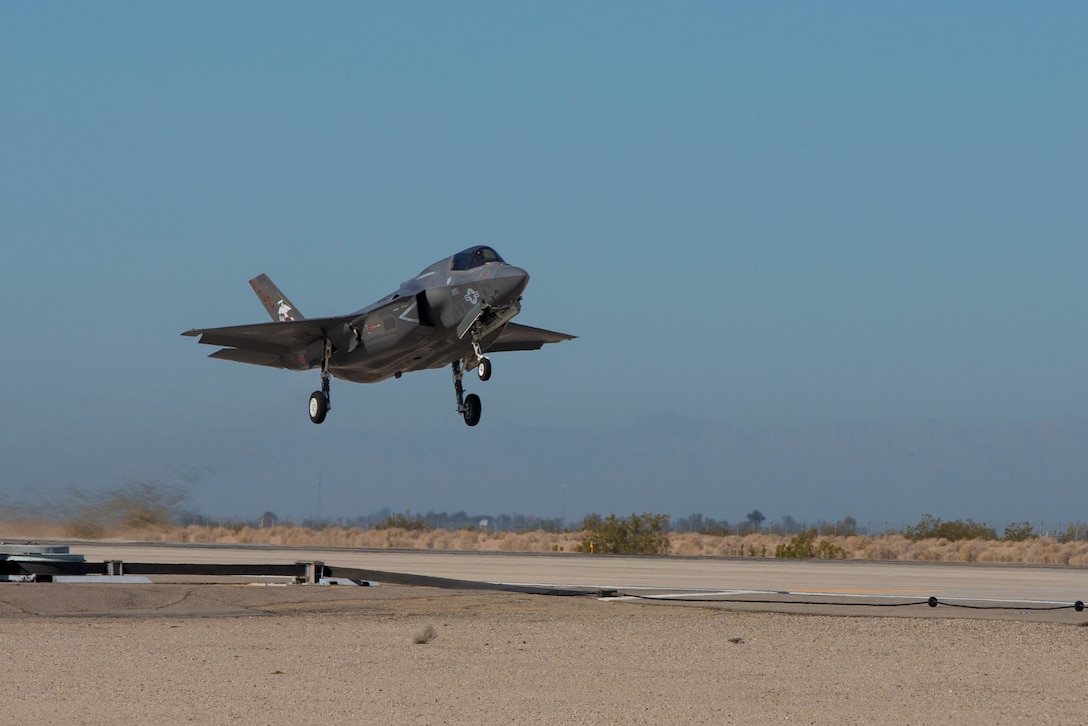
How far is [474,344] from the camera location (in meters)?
25.6

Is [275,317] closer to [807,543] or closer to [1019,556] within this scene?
[807,543]

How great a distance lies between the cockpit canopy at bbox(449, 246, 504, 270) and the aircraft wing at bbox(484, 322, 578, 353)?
5535 mm

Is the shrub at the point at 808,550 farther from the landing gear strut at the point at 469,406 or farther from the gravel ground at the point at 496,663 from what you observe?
the gravel ground at the point at 496,663

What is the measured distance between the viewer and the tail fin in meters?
35.0

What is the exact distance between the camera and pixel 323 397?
29219 mm

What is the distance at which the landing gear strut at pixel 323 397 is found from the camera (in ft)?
95.6

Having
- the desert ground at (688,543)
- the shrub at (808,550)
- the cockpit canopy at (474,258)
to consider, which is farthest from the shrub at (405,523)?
the cockpit canopy at (474,258)

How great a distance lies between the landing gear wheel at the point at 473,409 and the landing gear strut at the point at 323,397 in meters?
3.73

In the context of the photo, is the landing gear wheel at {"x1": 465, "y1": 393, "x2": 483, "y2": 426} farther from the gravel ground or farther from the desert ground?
the desert ground

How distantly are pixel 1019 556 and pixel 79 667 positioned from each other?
4773 centimetres

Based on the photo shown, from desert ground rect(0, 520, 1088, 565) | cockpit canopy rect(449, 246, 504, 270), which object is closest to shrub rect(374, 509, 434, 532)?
desert ground rect(0, 520, 1088, 565)

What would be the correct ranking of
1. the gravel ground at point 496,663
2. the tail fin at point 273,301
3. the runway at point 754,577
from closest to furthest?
1. the gravel ground at point 496,663
2. the runway at point 754,577
3. the tail fin at point 273,301

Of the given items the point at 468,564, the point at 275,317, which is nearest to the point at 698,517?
the point at 468,564

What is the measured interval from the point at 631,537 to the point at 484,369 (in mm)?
39020
